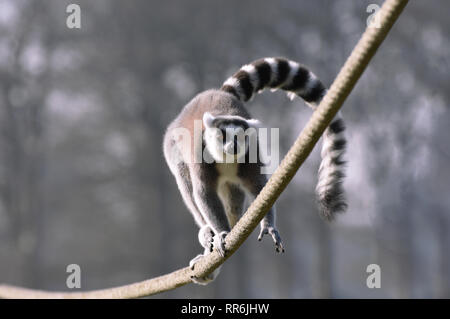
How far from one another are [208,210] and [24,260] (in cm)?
712

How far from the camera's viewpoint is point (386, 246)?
332 inches

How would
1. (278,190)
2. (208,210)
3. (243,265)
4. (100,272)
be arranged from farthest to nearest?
(100,272), (243,265), (208,210), (278,190)

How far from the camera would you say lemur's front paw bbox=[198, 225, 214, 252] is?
2.08 metres

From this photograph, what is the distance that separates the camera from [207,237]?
6.95 ft

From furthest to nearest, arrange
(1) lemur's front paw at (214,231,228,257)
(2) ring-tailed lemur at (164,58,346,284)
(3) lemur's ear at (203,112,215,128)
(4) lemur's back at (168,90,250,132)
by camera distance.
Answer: (4) lemur's back at (168,90,250,132) < (3) lemur's ear at (203,112,215,128) < (2) ring-tailed lemur at (164,58,346,284) < (1) lemur's front paw at (214,231,228,257)

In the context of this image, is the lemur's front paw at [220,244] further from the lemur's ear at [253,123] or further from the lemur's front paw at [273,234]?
the lemur's ear at [253,123]

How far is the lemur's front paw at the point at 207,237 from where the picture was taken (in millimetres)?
2076

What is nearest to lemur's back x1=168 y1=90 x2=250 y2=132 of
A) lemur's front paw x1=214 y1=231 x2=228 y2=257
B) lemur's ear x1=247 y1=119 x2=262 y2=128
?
lemur's ear x1=247 y1=119 x2=262 y2=128

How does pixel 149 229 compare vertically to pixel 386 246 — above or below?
above

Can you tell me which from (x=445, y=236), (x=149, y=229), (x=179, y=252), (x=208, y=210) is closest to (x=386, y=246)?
(x=445, y=236)

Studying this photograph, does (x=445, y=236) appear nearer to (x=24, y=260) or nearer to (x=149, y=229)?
(x=149, y=229)

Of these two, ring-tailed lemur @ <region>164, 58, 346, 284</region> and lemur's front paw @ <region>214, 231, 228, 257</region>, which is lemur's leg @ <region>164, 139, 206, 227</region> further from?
lemur's front paw @ <region>214, 231, 228, 257</region>

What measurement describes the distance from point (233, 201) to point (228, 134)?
1.27ft

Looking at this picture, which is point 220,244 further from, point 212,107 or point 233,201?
point 212,107
